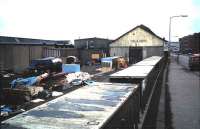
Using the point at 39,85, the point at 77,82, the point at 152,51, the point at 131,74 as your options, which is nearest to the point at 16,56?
the point at 77,82

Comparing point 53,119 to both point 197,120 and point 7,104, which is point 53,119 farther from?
point 7,104

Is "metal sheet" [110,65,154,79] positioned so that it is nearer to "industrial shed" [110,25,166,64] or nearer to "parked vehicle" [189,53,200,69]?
"parked vehicle" [189,53,200,69]

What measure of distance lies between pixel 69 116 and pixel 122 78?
612 cm

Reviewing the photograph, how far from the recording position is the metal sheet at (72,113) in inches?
164

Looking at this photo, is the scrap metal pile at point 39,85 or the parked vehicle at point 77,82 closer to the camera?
the scrap metal pile at point 39,85

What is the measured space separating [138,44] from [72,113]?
55.7 metres

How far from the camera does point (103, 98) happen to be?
21.6 feet

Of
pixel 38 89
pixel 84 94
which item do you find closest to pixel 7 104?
pixel 38 89

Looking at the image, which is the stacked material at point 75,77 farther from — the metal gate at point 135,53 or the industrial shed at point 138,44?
the metal gate at point 135,53

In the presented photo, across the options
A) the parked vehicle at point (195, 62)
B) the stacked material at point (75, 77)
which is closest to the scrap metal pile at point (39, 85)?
the stacked material at point (75, 77)

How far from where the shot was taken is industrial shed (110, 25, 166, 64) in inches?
2301

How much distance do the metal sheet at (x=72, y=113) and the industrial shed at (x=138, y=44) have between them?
2066 inches

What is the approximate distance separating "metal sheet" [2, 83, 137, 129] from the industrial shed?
52.5m

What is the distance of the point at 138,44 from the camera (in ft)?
196
